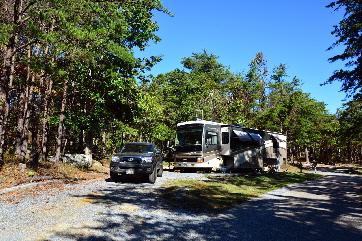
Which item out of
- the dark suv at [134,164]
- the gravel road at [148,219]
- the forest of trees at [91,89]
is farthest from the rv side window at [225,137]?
the gravel road at [148,219]

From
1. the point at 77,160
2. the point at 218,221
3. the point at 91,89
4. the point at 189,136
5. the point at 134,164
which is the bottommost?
the point at 218,221

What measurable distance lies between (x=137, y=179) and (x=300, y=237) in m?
8.92

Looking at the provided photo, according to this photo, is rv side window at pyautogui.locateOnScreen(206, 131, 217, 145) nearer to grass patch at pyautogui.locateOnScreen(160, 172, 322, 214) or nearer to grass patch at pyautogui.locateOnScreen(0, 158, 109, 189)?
grass patch at pyautogui.locateOnScreen(160, 172, 322, 214)

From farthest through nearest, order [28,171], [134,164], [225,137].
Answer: [225,137], [28,171], [134,164]

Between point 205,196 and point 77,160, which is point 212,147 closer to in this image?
point 205,196

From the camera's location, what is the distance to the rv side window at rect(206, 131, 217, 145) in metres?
17.4

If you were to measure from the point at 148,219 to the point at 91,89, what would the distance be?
12.3 m

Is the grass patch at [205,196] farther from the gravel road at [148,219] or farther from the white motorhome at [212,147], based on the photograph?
the white motorhome at [212,147]

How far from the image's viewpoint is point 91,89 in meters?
16.6

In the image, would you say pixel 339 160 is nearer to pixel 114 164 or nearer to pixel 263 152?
pixel 263 152

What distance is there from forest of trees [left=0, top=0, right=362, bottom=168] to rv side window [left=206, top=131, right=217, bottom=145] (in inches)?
191

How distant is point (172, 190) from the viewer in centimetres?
998

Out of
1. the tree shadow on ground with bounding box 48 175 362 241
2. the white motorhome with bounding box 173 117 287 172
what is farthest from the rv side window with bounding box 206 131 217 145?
the tree shadow on ground with bounding box 48 175 362 241

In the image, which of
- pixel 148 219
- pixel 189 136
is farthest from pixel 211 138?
pixel 148 219
